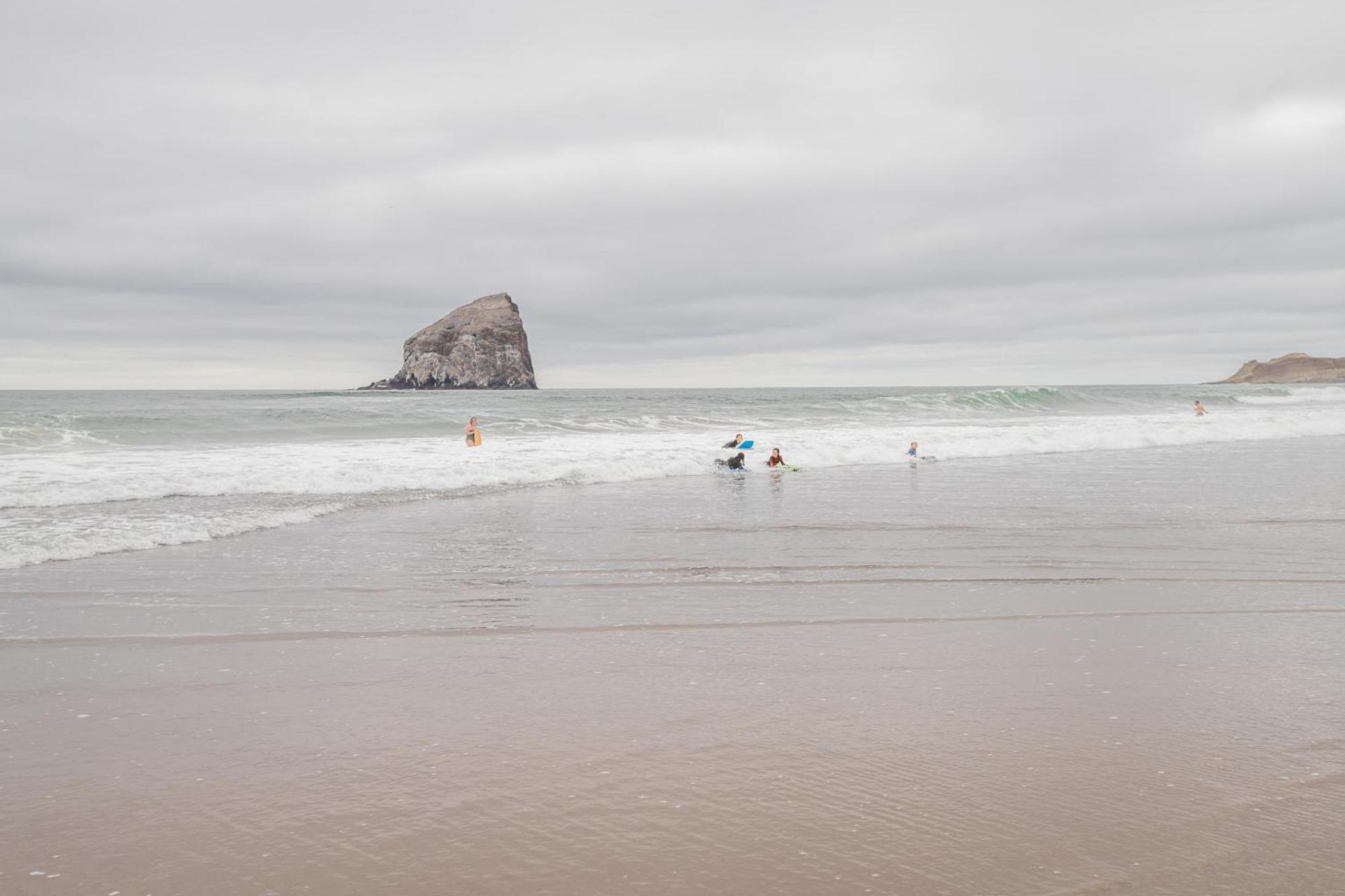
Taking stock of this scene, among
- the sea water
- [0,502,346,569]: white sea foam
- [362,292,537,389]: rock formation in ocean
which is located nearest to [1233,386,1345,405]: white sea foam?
the sea water

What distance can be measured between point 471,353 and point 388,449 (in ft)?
395

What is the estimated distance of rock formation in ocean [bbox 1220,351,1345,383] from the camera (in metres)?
151

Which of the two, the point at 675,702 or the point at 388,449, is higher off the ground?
the point at 388,449

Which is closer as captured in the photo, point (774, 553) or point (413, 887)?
point (413, 887)

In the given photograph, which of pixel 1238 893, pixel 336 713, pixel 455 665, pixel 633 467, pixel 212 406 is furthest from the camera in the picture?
pixel 212 406

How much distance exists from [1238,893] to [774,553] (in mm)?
7428

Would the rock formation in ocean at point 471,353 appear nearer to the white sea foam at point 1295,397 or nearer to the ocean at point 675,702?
the white sea foam at point 1295,397

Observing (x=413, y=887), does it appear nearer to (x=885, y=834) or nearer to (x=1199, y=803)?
(x=885, y=834)

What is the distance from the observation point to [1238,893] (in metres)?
3.23

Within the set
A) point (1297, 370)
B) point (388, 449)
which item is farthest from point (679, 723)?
point (1297, 370)

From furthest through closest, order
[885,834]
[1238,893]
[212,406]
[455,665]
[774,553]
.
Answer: [212,406] → [774,553] → [455,665] → [885,834] → [1238,893]

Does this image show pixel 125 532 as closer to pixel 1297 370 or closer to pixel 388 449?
pixel 388 449

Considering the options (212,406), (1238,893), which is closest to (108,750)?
(1238,893)

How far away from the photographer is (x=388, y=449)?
1075 inches
